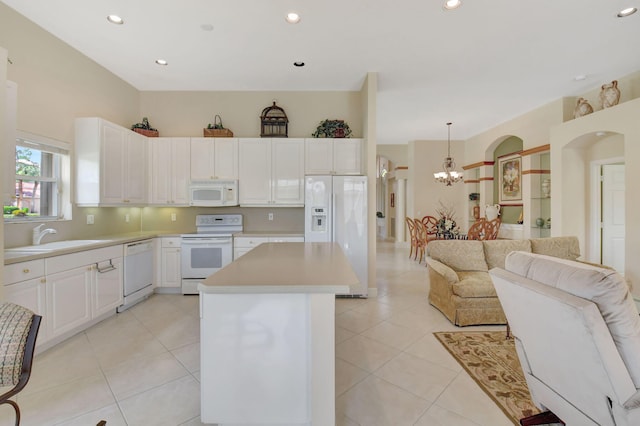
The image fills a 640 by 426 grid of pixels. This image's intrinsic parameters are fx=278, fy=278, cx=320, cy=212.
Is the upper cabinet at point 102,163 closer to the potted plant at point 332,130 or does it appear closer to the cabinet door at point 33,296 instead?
the cabinet door at point 33,296

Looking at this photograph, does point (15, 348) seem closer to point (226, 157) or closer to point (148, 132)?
point (226, 157)

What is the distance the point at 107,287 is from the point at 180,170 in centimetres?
188

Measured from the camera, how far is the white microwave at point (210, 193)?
4.13m

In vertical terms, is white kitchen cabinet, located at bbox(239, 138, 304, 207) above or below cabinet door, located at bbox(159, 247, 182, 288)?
above

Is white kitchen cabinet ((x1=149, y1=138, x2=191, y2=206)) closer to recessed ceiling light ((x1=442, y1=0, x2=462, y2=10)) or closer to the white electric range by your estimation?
the white electric range

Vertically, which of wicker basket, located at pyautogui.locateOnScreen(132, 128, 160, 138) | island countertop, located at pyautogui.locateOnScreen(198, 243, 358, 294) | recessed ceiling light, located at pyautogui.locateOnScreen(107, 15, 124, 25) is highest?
recessed ceiling light, located at pyautogui.locateOnScreen(107, 15, 124, 25)

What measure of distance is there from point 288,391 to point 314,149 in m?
3.37

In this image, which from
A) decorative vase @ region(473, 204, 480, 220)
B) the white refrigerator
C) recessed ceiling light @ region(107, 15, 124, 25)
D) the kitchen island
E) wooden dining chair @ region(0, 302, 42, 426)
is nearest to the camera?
wooden dining chair @ region(0, 302, 42, 426)

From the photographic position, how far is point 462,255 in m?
3.46

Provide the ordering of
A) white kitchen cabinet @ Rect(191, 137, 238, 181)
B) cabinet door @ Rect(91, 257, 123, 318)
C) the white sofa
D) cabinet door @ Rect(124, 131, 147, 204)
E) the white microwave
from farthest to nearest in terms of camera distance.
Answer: white kitchen cabinet @ Rect(191, 137, 238, 181) → the white microwave → cabinet door @ Rect(124, 131, 147, 204) → cabinet door @ Rect(91, 257, 123, 318) → the white sofa

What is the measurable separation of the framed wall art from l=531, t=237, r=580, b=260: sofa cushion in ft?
10.1

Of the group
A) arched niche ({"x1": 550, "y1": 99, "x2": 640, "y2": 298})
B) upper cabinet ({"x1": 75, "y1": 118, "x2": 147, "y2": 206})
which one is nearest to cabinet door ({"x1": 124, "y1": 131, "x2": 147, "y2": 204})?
upper cabinet ({"x1": 75, "y1": 118, "x2": 147, "y2": 206})

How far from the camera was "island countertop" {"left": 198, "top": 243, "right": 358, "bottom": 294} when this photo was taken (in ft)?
4.51

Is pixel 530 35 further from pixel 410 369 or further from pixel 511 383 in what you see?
pixel 410 369
